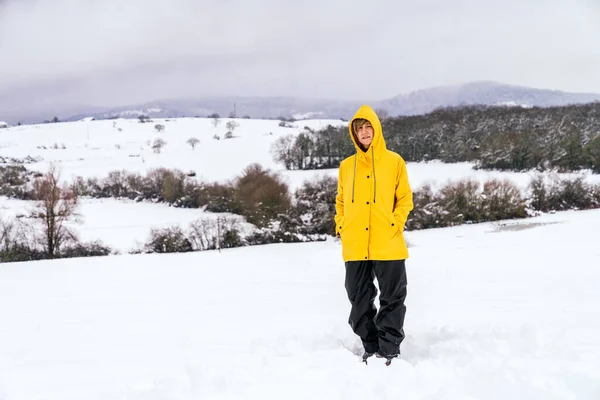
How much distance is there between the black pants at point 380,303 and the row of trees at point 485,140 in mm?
42705

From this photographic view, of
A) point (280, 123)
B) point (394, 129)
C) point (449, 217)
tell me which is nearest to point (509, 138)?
point (394, 129)

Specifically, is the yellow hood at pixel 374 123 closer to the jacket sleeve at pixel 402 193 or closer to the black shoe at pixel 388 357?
the jacket sleeve at pixel 402 193

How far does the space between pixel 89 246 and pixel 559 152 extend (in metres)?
43.4

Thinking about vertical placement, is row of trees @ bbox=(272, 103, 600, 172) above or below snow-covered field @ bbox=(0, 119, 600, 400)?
above

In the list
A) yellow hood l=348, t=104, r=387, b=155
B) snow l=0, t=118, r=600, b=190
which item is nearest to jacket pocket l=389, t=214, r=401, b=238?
yellow hood l=348, t=104, r=387, b=155

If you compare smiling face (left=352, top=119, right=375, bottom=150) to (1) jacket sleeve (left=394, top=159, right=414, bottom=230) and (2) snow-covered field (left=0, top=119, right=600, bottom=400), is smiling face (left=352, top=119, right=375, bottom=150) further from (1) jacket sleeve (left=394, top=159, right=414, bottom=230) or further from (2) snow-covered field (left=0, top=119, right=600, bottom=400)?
(2) snow-covered field (left=0, top=119, right=600, bottom=400)

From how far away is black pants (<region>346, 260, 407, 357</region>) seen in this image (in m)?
3.20

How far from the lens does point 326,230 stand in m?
28.9

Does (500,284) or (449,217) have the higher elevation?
(500,284)

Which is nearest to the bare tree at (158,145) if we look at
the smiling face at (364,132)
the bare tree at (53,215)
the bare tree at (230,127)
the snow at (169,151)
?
the snow at (169,151)

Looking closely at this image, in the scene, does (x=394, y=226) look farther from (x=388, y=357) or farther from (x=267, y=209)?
(x=267, y=209)

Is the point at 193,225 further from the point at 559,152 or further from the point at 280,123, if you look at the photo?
the point at 280,123

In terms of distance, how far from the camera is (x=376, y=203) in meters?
3.15

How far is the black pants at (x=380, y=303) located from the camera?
3.20 m
